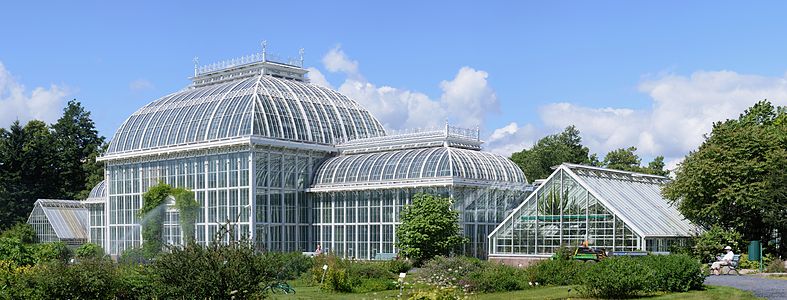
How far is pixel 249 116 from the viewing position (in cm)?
6519

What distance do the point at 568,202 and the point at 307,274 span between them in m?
16.9

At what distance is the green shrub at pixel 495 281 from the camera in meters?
32.5

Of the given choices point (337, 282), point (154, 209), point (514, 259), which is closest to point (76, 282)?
point (337, 282)

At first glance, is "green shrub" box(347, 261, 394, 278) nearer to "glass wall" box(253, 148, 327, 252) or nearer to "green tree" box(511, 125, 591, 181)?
"glass wall" box(253, 148, 327, 252)

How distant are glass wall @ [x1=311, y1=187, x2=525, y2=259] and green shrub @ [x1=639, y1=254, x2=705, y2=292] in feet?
95.6

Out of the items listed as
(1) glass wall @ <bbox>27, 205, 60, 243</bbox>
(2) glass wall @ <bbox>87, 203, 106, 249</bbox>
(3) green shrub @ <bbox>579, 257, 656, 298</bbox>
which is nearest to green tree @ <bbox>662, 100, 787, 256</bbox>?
(3) green shrub @ <bbox>579, 257, 656, 298</bbox>

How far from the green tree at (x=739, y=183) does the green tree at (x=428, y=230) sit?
12570 millimetres

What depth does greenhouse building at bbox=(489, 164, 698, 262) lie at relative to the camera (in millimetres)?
48625

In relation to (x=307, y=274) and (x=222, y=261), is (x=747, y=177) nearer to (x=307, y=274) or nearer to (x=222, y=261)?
(x=307, y=274)

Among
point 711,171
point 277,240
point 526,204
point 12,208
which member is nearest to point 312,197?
point 277,240

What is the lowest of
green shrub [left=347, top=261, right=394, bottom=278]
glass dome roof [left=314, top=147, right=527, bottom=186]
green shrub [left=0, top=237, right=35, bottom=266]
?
green shrub [left=347, top=261, right=394, bottom=278]

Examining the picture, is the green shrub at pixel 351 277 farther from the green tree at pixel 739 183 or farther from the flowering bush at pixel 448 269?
the green tree at pixel 739 183

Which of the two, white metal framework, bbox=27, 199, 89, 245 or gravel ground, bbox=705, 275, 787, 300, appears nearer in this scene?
gravel ground, bbox=705, 275, 787, 300

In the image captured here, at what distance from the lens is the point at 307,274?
41.6m
